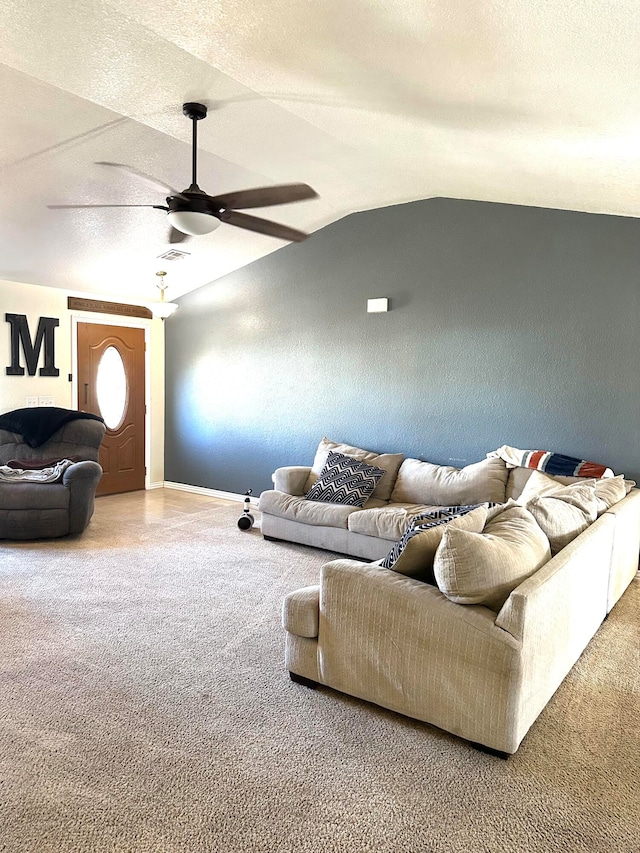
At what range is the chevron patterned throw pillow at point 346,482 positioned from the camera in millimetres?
4746

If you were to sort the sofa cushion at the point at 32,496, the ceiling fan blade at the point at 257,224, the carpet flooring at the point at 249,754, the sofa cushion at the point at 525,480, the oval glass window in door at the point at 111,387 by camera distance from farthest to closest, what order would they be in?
the oval glass window in door at the point at 111,387, the sofa cushion at the point at 32,496, the sofa cushion at the point at 525,480, the ceiling fan blade at the point at 257,224, the carpet flooring at the point at 249,754

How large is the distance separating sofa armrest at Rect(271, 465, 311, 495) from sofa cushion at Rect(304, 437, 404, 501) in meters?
0.05

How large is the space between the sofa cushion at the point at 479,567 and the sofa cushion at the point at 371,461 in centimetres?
259

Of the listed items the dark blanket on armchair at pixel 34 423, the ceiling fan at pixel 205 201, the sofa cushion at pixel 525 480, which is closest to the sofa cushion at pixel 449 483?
the sofa cushion at pixel 525 480

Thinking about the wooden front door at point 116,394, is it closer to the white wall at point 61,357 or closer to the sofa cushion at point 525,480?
the white wall at point 61,357

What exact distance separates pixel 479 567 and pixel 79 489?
12.4 ft

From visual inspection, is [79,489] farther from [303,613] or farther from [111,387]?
[303,613]

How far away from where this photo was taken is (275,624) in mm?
3275

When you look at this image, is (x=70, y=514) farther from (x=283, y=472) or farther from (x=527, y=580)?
(x=527, y=580)

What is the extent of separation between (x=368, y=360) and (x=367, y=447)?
0.80 metres

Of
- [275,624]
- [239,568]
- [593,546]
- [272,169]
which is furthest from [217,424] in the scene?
[593,546]

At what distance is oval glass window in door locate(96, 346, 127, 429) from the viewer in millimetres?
6613

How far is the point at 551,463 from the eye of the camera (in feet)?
13.9

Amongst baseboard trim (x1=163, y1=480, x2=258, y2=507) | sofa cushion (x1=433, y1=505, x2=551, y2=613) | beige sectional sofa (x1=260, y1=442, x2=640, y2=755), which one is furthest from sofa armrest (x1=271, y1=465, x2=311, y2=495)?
sofa cushion (x1=433, y1=505, x2=551, y2=613)
